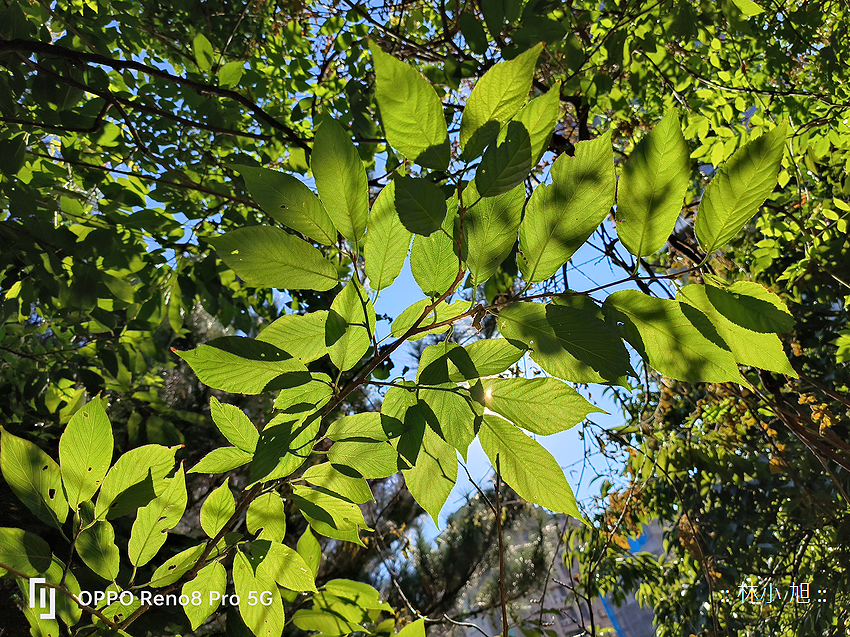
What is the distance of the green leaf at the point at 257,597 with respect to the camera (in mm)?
335

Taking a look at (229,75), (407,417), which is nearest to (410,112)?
(407,417)

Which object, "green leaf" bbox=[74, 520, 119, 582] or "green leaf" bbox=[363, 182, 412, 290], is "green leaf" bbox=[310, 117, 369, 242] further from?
"green leaf" bbox=[74, 520, 119, 582]

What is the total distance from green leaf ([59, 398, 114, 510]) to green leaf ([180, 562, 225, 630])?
8 centimetres

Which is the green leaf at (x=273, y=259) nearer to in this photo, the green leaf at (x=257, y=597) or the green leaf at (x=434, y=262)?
the green leaf at (x=434, y=262)

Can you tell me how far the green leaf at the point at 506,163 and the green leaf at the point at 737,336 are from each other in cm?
10

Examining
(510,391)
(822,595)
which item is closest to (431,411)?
(510,391)

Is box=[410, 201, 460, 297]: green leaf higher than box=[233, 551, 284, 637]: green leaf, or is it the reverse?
box=[410, 201, 460, 297]: green leaf

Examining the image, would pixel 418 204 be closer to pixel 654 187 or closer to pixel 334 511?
pixel 654 187

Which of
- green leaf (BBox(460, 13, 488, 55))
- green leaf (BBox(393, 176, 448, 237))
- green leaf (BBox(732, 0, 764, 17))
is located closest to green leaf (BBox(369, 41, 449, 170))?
green leaf (BBox(393, 176, 448, 237))

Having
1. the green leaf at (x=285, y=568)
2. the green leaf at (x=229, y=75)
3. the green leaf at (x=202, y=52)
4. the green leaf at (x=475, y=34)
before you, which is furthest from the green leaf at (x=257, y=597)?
the green leaf at (x=202, y=52)

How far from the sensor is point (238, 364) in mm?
248

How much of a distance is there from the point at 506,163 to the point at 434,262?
69 millimetres

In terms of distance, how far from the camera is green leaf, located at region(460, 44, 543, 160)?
8.4 inches

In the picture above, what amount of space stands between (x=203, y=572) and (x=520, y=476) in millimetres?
221
